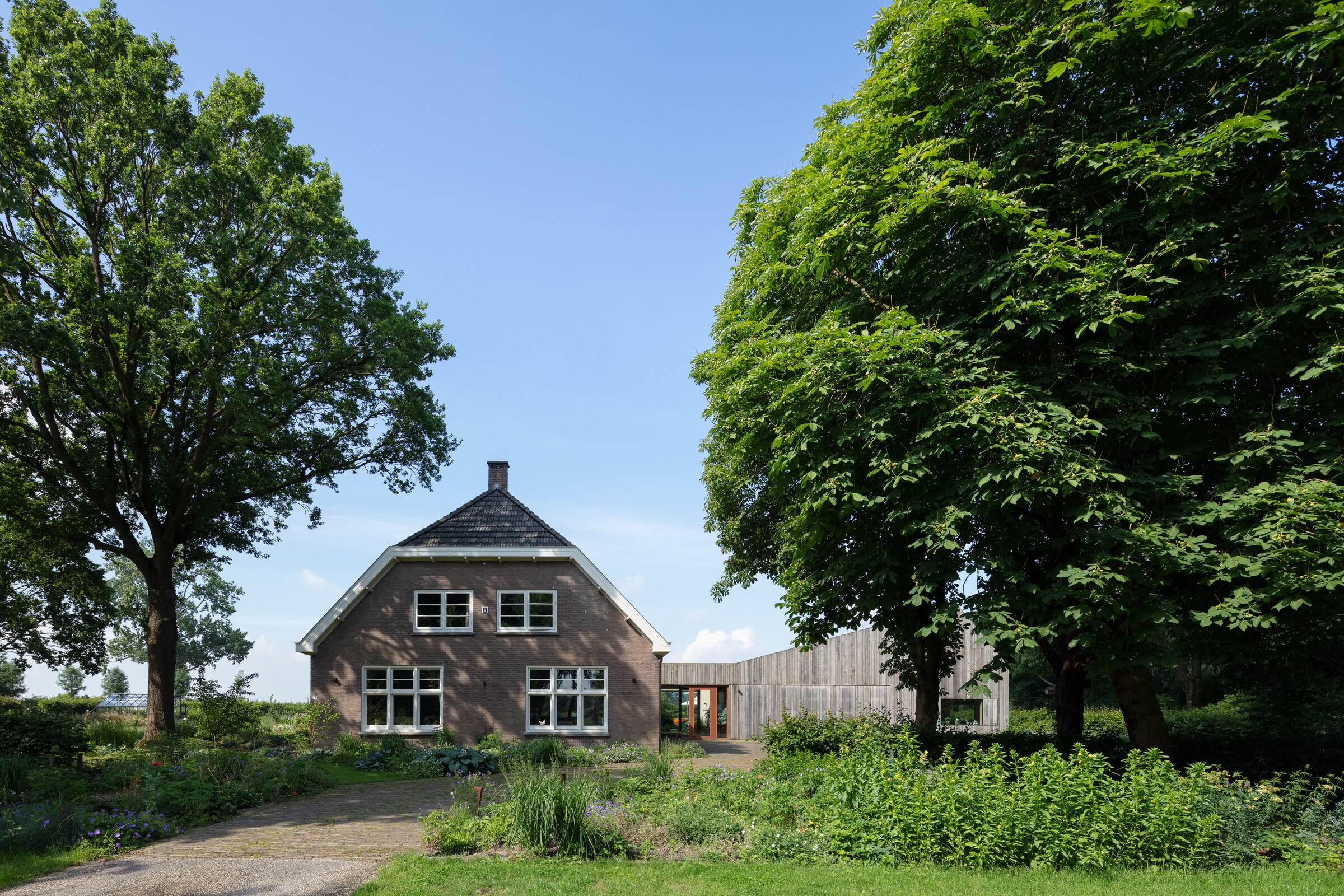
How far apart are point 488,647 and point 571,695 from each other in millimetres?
2681

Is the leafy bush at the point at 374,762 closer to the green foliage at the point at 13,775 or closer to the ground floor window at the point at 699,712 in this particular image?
the green foliage at the point at 13,775

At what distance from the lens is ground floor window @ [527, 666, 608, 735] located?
22.8m

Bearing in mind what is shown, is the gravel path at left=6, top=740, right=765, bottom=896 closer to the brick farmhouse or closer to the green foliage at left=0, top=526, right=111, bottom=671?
the brick farmhouse

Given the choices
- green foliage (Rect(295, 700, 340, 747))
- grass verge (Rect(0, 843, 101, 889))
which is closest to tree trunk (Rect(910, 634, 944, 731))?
grass verge (Rect(0, 843, 101, 889))

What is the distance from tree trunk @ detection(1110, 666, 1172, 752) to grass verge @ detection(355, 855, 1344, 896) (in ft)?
13.8

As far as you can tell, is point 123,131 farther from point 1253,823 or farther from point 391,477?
point 1253,823

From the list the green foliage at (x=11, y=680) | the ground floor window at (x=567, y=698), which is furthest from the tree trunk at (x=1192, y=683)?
the green foliage at (x=11, y=680)

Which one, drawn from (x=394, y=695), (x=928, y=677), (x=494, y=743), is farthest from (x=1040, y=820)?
(x=394, y=695)

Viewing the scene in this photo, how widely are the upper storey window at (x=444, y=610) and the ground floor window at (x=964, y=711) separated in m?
16.8

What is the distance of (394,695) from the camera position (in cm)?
2286

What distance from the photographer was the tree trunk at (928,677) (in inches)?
715

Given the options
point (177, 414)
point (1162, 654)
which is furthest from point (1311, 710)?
point (177, 414)

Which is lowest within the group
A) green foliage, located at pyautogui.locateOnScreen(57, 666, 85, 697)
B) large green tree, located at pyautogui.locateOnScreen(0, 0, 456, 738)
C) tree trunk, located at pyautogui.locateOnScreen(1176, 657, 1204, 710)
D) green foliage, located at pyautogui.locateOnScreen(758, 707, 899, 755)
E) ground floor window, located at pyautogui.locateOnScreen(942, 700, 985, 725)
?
green foliage, located at pyautogui.locateOnScreen(57, 666, 85, 697)

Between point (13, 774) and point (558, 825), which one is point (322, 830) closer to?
point (558, 825)
